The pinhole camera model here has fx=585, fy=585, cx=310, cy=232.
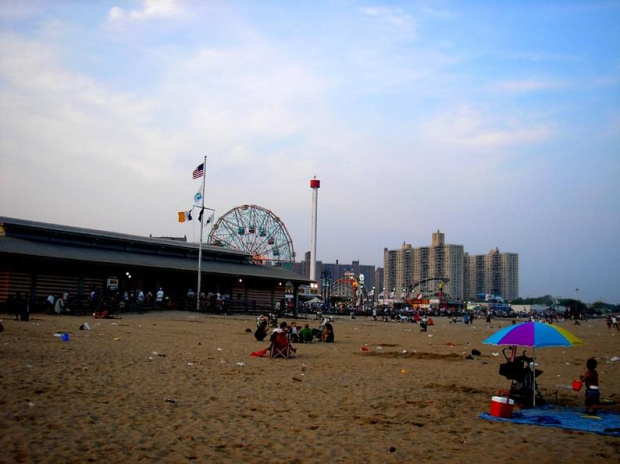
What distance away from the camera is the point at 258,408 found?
33.7 ft

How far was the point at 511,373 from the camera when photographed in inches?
426

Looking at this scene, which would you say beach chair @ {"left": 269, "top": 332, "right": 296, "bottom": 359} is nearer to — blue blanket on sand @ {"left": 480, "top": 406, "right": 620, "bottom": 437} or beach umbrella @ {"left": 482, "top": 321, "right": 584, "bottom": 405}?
beach umbrella @ {"left": 482, "top": 321, "right": 584, "bottom": 405}

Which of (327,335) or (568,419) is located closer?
(568,419)

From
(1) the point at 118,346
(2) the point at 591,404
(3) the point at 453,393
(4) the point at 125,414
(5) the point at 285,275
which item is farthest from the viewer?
(5) the point at 285,275

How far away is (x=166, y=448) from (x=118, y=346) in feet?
38.5

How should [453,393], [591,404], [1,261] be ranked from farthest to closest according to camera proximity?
[1,261] < [453,393] < [591,404]

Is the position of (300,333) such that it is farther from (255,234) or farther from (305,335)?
(255,234)

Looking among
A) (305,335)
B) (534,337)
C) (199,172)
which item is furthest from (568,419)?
(199,172)

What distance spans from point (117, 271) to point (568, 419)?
36181 millimetres

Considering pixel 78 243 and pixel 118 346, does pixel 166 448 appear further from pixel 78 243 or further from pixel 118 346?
pixel 78 243

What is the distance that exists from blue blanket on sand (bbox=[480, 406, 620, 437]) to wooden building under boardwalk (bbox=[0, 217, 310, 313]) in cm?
3010

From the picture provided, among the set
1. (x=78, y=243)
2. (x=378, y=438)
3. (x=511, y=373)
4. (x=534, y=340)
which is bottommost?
(x=378, y=438)

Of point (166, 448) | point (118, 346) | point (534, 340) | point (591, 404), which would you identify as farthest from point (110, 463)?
point (118, 346)

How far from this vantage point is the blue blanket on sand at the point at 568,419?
9.11m
